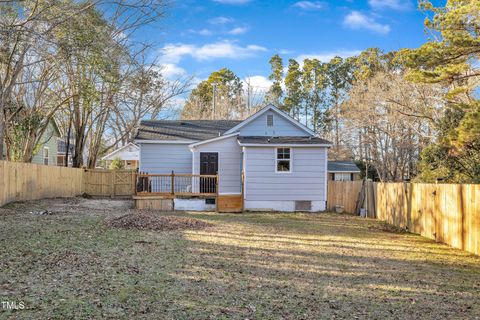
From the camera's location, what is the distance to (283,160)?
16.9 metres

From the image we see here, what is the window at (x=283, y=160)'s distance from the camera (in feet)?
55.5

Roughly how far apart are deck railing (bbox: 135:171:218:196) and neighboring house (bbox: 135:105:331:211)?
0.53m

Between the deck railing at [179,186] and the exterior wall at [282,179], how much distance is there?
1649 mm

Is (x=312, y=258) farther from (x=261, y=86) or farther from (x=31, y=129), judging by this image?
(x=261, y=86)

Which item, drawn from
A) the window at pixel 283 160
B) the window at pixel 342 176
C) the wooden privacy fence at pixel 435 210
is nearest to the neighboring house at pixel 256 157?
the window at pixel 283 160

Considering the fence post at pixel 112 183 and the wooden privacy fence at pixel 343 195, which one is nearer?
the wooden privacy fence at pixel 343 195

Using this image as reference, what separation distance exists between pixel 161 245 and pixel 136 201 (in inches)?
326

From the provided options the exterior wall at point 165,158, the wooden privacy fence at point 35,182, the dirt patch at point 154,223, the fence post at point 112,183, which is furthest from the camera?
the fence post at point 112,183

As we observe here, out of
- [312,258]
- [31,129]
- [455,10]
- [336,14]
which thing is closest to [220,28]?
[336,14]

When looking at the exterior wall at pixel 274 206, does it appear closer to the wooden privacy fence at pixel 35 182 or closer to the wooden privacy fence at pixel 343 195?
the wooden privacy fence at pixel 343 195

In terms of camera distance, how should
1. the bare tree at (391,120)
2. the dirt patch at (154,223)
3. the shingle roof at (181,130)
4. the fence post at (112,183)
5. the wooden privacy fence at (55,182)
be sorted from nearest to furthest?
the dirt patch at (154,223)
the wooden privacy fence at (55,182)
the shingle roof at (181,130)
the fence post at (112,183)
the bare tree at (391,120)

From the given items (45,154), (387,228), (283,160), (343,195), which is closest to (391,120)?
(343,195)

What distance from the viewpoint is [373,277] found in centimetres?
619

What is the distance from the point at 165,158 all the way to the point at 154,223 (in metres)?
8.27
